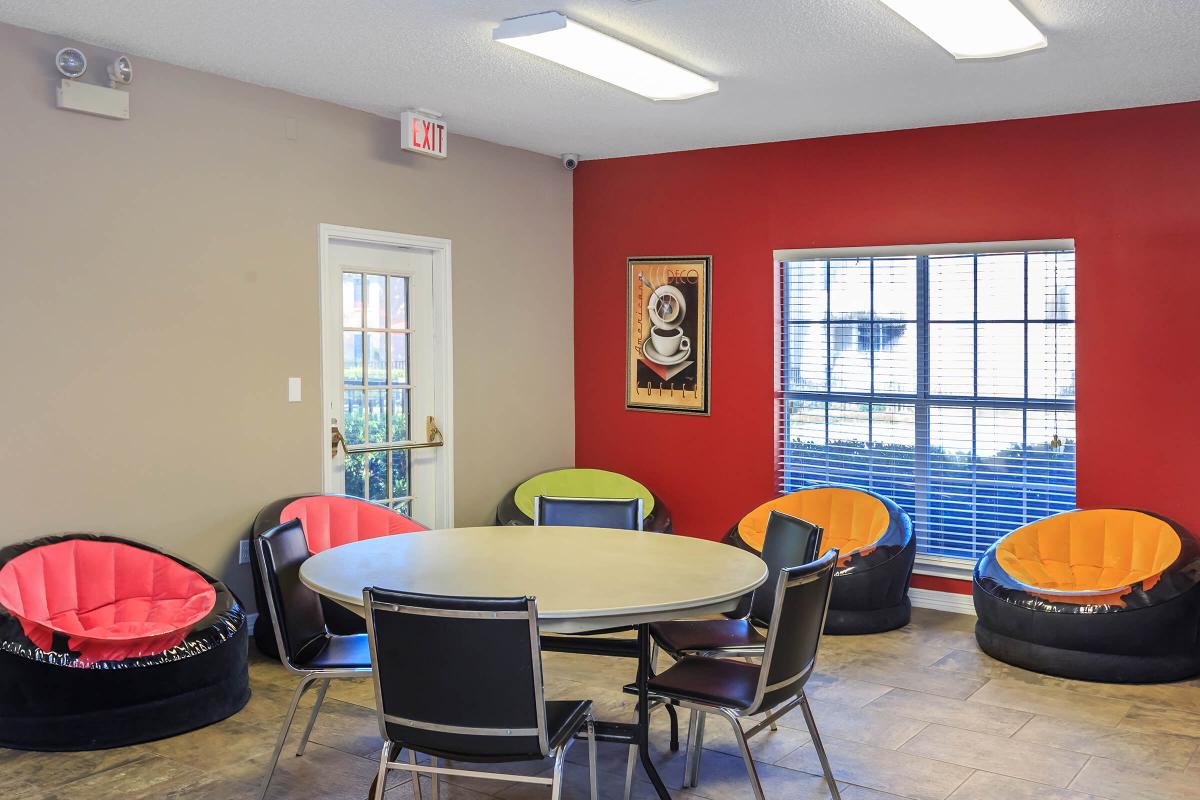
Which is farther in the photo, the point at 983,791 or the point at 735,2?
the point at 735,2

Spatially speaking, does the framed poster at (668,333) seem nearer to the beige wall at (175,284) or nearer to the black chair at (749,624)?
the beige wall at (175,284)

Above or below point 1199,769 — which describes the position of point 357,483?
above

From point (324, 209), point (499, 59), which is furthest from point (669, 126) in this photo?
point (324, 209)

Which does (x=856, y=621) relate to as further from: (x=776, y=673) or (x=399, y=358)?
(x=399, y=358)

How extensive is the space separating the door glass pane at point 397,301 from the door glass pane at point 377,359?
12 centimetres

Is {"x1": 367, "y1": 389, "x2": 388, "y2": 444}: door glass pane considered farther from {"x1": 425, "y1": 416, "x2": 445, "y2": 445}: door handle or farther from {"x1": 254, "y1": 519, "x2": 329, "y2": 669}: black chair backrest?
{"x1": 254, "y1": 519, "x2": 329, "y2": 669}: black chair backrest

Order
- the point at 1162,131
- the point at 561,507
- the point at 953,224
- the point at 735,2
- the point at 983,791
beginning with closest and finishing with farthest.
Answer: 1. the point at 983,791
2. the point at 735,2
3. the point at 561,507
4. the point at 1162,131
5. the point at 953,224

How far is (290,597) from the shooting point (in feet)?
11.2

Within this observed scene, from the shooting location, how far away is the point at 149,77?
4.61m

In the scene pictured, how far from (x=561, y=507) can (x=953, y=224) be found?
110 inches

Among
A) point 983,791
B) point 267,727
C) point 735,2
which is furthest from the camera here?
point 267,727

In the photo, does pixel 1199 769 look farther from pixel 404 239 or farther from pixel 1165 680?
pixel 404 239

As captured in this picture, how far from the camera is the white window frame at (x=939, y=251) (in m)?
5.49

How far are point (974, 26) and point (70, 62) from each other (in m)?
3.51
